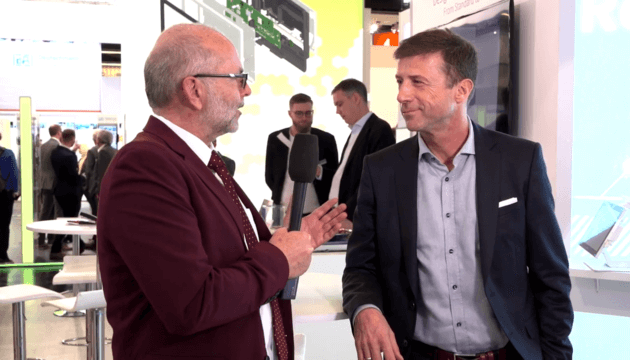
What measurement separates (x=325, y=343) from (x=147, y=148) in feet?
8.05

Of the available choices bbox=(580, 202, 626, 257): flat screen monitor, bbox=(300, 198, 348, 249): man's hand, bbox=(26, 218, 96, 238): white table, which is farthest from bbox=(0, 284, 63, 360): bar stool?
bbox=(580, 202, 626, 257): flat screen monitor

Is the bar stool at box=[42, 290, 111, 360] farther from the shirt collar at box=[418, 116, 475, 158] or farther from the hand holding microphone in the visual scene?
the shirt collar at box=[418, 116, 475, 158]

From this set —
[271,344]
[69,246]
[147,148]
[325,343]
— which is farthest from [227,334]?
[69,246]

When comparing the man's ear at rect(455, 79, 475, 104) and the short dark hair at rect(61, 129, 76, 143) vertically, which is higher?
the short dark hair at rect(61, 129, 76, 143)

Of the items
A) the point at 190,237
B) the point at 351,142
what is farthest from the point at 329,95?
A: the point at 190,237

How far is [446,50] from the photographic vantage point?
193 centimetres

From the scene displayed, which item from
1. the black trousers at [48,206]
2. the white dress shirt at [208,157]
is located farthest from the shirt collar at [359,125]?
the black trousers at [48,206]

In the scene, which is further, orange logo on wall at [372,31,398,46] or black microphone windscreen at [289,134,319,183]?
orange logo on wall at [372,31,398,46]

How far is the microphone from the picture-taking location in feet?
5.03

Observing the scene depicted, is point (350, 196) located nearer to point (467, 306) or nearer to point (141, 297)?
point (467, 306)

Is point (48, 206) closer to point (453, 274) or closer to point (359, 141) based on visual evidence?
point (359, 141)

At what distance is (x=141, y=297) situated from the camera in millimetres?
1376

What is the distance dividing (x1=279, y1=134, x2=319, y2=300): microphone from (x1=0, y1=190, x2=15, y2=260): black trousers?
25.9 ft

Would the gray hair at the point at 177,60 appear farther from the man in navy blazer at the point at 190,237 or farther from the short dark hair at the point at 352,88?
the short dark hair at the point at 352,88
